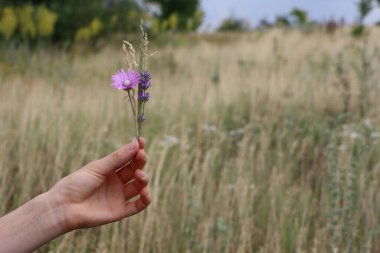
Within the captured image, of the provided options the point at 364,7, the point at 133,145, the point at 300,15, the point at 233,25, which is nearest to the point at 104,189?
the point at 133,145

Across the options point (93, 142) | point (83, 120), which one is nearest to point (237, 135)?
point (93, 142)

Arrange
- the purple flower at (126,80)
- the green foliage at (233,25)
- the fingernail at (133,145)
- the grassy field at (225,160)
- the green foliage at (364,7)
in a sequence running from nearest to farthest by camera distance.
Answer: the purple flower at (126,80) < the fingernail at (133,145) < the grassy field at (225,160) < the green foliage at (364,7) < the green foliage at (233,25)

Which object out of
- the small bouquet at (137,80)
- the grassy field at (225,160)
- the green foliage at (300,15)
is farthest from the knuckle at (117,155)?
the green foliage at (300,15)

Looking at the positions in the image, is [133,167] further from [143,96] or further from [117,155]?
[143,96]

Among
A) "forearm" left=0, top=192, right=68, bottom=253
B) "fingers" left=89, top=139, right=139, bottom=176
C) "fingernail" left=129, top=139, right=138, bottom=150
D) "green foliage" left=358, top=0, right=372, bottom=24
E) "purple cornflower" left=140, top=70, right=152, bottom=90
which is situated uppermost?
"green foliage" left=358, top=0, right=372, bottom=24

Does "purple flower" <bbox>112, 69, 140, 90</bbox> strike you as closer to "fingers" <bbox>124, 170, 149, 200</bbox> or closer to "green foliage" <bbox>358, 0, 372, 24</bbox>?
"fingers" <bbox>124, 170, 149, 200</bbox>

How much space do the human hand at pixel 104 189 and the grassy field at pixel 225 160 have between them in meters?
0.86

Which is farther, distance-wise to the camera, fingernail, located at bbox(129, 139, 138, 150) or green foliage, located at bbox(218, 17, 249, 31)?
green foliage, located at bbox(218, 17, 249, 31)

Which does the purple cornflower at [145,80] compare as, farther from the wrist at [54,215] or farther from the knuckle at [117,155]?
the wrist at [54,215]

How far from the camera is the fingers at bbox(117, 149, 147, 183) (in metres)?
1.09

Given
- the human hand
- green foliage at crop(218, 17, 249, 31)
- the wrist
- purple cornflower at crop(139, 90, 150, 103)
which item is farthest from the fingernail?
green foliage at crop(218, 17, 249, 31)

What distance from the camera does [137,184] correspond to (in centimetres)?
116

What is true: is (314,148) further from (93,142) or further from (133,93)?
(133,93)

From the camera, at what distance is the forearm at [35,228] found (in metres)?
1.15
